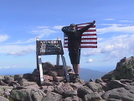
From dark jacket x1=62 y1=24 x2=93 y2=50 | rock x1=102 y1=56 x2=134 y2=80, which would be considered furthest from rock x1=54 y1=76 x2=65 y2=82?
rock x1=102 y1=56 x2=134 y2=80

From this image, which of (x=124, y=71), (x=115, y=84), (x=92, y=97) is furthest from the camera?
(x=124, y=71)

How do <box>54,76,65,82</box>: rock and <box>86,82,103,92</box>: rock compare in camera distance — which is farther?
<box>54,76,65,82</box>: rock

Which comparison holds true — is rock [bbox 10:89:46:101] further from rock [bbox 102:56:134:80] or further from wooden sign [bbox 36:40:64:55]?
rock [bbox 102:56:134:80]

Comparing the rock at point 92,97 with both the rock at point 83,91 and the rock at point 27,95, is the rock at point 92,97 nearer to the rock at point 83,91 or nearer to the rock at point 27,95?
the rock at point 83,91

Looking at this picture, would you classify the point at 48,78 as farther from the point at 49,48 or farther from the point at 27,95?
the point at 27,95

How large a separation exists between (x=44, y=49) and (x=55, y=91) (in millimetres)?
6572

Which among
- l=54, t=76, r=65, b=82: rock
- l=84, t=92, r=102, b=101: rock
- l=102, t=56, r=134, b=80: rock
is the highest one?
l=102, t=56, r=134, b=80: rock

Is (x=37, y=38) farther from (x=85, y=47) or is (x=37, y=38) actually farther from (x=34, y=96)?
(x=34, y=96)

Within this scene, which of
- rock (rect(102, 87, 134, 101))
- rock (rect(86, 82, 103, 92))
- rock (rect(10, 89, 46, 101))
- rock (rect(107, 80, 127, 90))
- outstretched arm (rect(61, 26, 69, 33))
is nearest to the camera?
rock (rect(102, 87, 134, 101))

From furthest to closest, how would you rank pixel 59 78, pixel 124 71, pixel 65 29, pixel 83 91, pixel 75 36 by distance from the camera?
pixel 65 29
pixel 75 36
pixel 124 71
pixel 59 78
pixel 83 91

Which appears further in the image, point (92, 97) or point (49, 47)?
point (49, 47)

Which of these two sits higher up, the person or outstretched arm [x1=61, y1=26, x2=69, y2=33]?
outstretched arm [x1=61, y1=26, x2=69, y2=33]

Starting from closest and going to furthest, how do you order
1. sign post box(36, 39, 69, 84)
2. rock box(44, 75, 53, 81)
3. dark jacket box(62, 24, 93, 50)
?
rock box(44, 75, 53, 81) < dark jacket box(62, 24, 93, 50) < sign post box(36, 39, 69, 84)

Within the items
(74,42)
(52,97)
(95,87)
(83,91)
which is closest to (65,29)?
(74,42)
